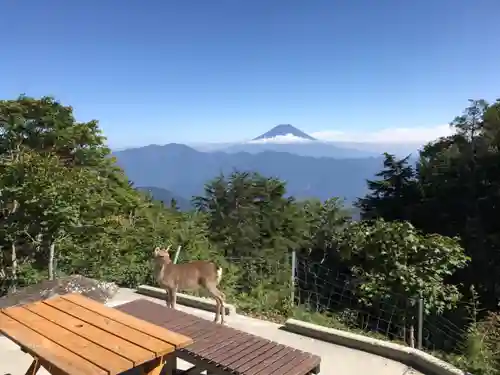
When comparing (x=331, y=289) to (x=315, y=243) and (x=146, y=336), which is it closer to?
(x=315, y=243)

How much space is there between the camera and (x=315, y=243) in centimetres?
1530

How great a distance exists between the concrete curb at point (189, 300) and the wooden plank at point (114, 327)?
359 cm

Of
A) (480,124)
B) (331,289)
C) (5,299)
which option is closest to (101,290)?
(5,299)

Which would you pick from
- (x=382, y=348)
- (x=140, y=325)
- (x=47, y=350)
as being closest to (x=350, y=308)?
(x=382, y=348)

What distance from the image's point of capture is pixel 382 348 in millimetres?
5988

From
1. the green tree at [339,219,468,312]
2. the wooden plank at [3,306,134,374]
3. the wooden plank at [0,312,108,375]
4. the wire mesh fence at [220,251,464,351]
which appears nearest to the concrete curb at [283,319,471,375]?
the wire mesh fence at [220,251,464,351]

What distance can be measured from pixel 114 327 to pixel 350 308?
7087 millimetres

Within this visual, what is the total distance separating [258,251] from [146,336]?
10838 mm

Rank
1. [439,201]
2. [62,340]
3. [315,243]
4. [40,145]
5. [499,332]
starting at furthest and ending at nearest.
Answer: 1. [439,201]
2. [315,243]
3. [40,145]
4. [499,332]
5. [62,340]

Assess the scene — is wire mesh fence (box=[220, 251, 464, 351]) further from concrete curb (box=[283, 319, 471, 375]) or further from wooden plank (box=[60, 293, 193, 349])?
wooden plank (box=[60, 293, 193, 349])

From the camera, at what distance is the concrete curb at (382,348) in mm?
5426

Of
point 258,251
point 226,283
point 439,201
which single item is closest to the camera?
point 226,283

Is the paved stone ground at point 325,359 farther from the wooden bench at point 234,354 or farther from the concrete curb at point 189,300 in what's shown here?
the wooden bench at point 234,354

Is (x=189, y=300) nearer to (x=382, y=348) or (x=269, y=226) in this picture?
(x=382, y=348)
